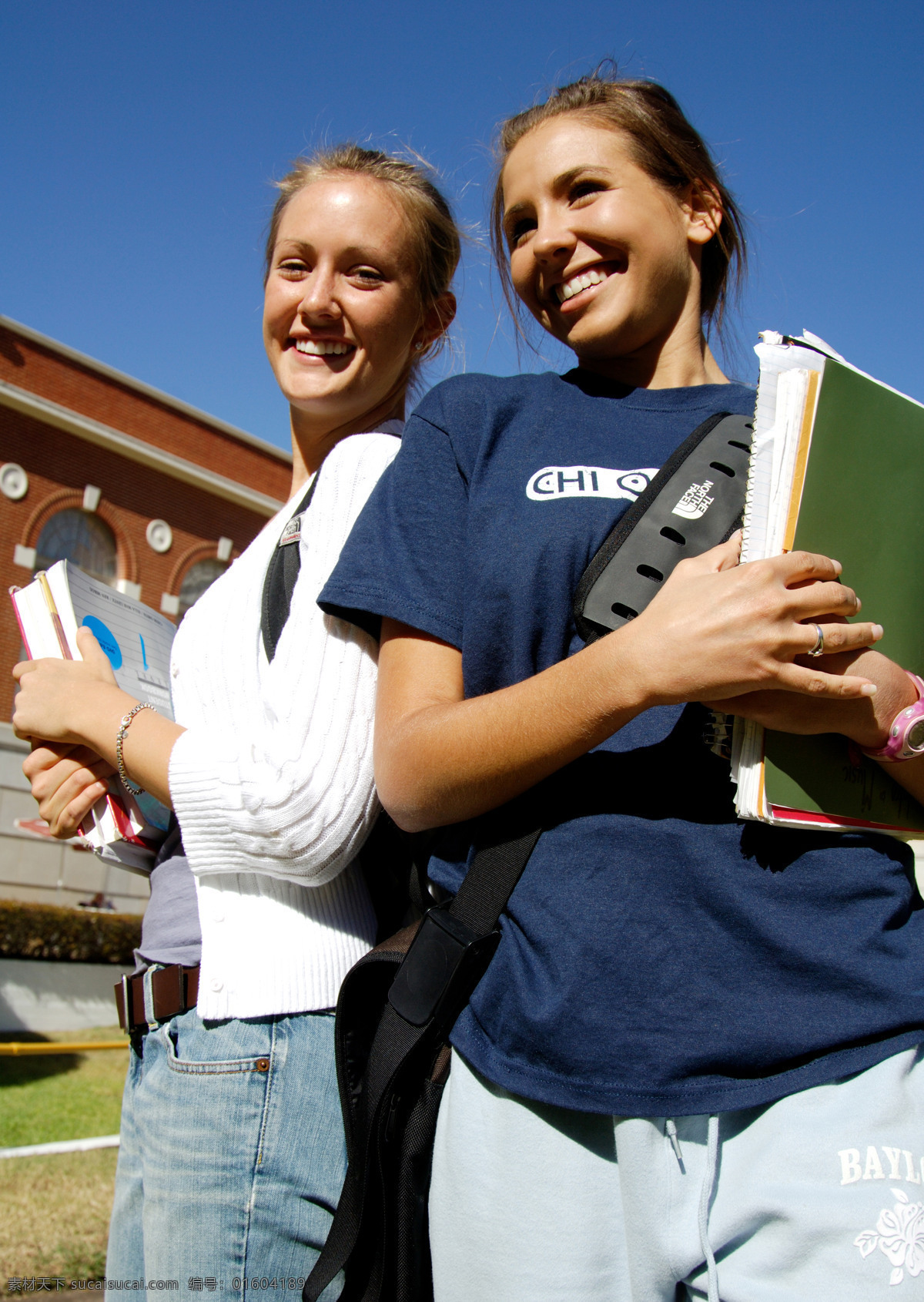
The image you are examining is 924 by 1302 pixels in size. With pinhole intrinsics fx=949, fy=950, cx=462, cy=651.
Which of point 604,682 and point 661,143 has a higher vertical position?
point 661,143

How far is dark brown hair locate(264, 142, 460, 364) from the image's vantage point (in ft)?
7.14

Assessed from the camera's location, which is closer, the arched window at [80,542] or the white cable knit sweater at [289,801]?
the white cable knit sweater at [289,801]

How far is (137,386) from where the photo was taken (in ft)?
62.2

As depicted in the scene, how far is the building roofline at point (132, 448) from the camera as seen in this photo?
16828mm

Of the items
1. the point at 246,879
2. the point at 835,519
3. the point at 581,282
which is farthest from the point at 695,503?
the point at 246,879

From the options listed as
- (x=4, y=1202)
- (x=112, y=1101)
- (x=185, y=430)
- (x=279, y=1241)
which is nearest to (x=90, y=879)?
(x=185, y=430)

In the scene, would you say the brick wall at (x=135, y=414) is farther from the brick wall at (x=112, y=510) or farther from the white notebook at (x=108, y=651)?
the white notebook at (x=108, y=651)

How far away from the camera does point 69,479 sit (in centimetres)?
1770

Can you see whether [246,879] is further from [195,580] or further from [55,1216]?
→ [195,580]

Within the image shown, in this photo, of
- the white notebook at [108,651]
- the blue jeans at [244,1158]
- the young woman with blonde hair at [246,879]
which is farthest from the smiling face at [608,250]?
the blue jeans at [244,1158]

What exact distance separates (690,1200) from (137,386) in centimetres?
1997

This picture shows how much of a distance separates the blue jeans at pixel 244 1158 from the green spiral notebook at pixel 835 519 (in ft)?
2.83

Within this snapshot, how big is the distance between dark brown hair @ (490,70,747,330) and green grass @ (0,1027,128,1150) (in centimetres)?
584

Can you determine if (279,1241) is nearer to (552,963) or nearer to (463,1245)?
(463,1245)
